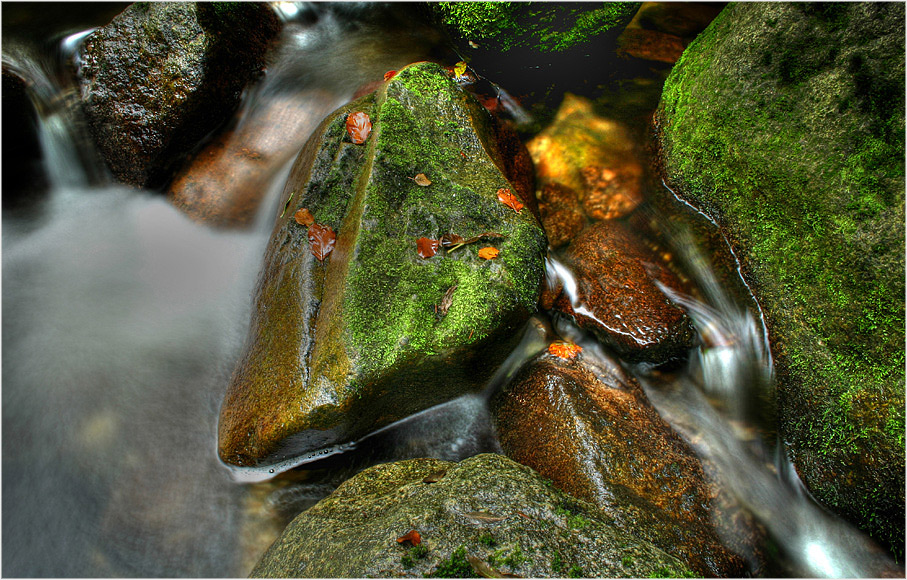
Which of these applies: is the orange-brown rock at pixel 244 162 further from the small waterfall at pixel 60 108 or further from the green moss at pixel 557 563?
the green moss at pixel 557 563

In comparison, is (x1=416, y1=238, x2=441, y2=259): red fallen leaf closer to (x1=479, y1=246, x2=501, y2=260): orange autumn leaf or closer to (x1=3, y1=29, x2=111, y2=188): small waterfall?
(x1=479, y1=246, x2=501, y2=260): orange autumn leaf

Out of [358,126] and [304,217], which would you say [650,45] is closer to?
[358,126]

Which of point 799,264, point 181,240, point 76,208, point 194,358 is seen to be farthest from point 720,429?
point 76,208

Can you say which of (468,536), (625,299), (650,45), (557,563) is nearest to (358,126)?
(625,299)

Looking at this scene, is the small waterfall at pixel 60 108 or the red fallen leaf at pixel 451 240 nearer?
the red fallen leaf at pixel 451 240

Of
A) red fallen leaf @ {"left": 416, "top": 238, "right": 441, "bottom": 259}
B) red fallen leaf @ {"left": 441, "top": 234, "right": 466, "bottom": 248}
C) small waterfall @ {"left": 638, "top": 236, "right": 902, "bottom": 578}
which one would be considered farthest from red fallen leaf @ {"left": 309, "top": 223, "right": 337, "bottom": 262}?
small waterfall @ {"left": 638, "top": 236, "right": 902, "bottom": 578}

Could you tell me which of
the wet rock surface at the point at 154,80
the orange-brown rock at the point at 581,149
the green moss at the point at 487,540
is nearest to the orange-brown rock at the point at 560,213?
the orange-brown rock at the point at 581,149
